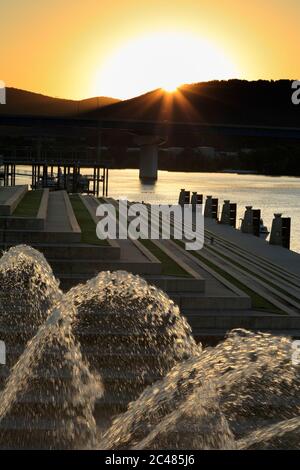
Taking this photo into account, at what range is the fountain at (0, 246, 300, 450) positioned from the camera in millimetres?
8516

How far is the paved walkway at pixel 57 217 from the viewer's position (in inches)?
728

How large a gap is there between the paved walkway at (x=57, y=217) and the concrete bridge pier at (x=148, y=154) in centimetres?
11198

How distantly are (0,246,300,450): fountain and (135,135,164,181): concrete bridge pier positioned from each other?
126 meters

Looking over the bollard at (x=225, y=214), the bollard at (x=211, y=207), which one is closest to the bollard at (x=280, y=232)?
the bollard at (x=225, y=214)

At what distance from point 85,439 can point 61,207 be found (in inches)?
639

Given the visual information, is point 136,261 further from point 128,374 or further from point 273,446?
point 273,446


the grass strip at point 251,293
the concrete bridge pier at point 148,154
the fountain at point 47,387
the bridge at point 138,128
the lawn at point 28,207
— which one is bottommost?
the concrete bridge pier at point 148,154

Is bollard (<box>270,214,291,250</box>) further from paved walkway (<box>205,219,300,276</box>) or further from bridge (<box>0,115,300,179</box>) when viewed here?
bridge (<box>0,115,300,179</box>)

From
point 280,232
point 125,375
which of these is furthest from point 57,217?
point 280,232

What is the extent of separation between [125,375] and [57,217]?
32.4ft

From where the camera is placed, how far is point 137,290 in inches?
522

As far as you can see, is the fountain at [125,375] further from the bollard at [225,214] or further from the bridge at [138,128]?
the bridge at [138,128]

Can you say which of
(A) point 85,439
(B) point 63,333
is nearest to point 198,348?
(B) point 63,333

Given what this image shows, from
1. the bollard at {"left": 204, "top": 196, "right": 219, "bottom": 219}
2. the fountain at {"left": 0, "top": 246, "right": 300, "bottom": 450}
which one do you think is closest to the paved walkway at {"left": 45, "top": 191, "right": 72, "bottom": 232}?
the fountain at {"left": 0, "top": 246, "right": 300, "bottom": 450}
